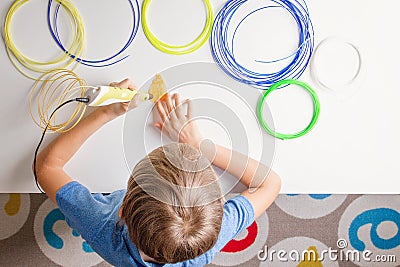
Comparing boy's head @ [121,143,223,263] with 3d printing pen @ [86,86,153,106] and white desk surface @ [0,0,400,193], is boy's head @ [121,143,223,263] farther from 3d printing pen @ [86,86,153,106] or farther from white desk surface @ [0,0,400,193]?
white desk surface @ [0,0,400,193]

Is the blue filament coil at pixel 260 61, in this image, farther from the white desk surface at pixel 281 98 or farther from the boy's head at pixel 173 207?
the boy's head at pixel 173 207

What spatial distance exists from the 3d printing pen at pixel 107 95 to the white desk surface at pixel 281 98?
9 centimetres

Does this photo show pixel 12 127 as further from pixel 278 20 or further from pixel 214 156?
pixel 278 20

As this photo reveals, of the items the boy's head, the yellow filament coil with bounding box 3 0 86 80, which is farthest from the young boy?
the yellow filament coil with bounding box 3 0 86 80

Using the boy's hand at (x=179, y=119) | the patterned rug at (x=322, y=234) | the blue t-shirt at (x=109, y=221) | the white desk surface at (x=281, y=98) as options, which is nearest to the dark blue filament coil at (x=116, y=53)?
the white desk surface at (x=281, y=98)

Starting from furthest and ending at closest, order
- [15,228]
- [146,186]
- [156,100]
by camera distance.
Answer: [15,228]
[156,100]
[146,186]

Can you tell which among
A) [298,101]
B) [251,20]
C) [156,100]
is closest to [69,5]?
[156,100]

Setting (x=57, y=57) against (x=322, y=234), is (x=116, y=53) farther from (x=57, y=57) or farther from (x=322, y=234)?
(x=322, y=234)

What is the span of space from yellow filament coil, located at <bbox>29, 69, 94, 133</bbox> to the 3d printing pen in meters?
0.13

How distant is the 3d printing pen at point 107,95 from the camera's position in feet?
3.11

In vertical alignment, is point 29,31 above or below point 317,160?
above

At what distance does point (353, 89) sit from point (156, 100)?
0.41 m

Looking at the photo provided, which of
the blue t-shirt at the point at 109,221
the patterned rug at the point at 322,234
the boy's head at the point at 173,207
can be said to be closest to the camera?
the boy's head at the point at 173,207

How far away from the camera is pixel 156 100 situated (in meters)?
1.11
